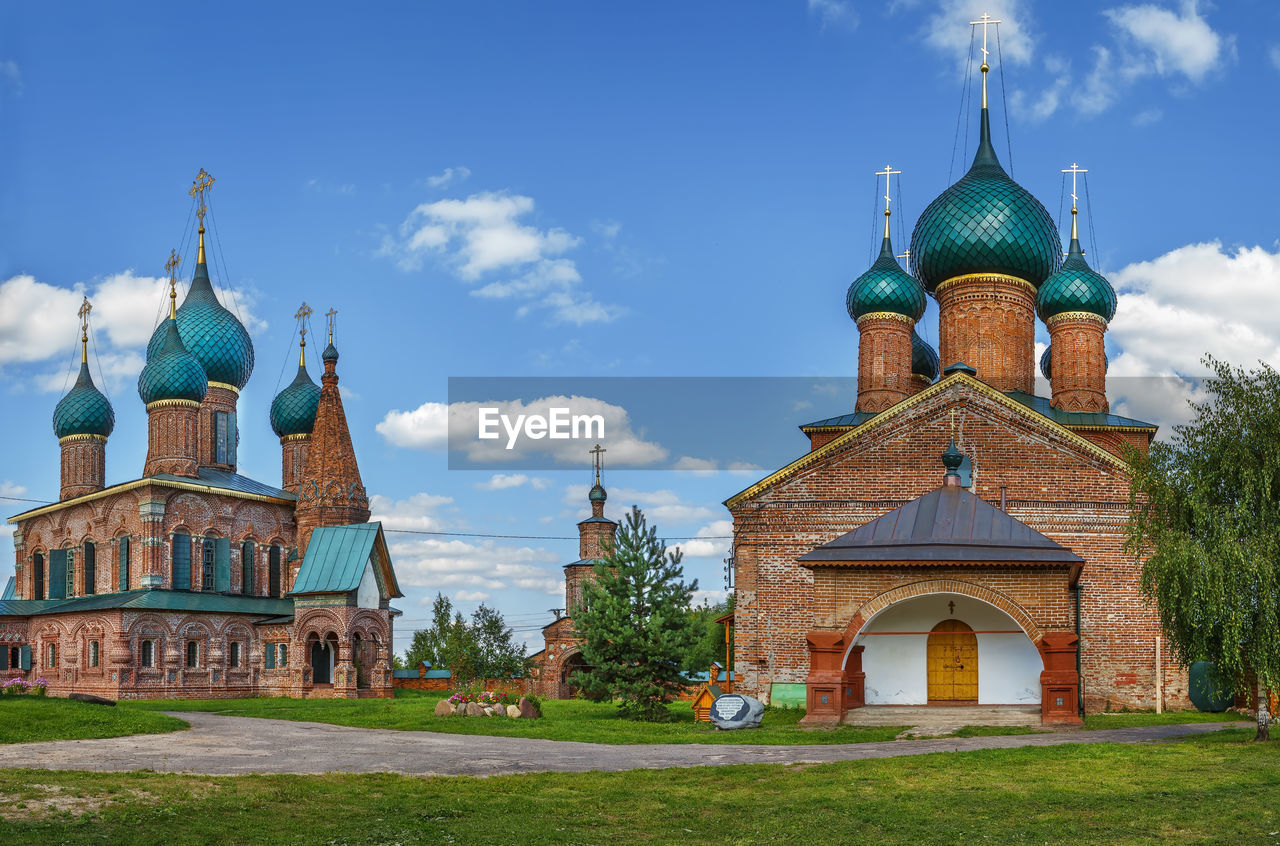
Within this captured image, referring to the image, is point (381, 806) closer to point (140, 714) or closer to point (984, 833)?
point (984, 833)

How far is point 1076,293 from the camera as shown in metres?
30.3

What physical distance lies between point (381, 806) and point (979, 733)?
1011cm

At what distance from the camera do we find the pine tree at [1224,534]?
53.6 ft

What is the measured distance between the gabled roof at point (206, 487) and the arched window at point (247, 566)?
1.49 metres

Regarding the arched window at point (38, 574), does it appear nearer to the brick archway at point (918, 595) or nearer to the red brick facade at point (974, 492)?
the red brick facade at point (974, 492)

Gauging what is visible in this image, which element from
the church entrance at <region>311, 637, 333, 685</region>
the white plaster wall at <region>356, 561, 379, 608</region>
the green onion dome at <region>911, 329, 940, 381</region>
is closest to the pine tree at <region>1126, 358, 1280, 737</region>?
the green onion dome at <region>911, 329, 940, 381</region>

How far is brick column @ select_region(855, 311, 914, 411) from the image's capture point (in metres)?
30.5

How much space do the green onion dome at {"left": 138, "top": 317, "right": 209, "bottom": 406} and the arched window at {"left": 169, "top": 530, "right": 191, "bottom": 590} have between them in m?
4.58

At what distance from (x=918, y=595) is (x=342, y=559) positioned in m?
20.8

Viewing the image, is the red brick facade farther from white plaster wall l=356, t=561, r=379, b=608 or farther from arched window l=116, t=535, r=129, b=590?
arched window l=116, t=535, r=129, b=590

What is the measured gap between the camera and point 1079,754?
14.8 meters

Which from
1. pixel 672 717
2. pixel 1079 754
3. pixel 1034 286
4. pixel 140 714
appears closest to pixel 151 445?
pixel 140 714

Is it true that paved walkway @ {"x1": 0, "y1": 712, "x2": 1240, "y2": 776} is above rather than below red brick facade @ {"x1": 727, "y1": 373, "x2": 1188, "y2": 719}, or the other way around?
below

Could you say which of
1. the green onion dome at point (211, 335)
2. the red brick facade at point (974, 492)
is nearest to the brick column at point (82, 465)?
the green onion dome at point (211, 335)
